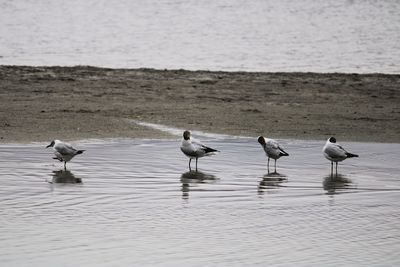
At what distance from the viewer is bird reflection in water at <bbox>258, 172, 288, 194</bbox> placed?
1386 centimetres

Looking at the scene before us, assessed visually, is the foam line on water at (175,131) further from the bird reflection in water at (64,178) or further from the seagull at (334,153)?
the bird reflection in water at (64,178)

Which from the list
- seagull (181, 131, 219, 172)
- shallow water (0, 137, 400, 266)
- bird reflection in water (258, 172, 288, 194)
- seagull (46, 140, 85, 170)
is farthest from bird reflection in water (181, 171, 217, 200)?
seagull (46, 140, 85, 170)

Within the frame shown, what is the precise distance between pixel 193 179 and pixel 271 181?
52.2 inches

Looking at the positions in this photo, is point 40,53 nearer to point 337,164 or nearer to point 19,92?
point 19,92

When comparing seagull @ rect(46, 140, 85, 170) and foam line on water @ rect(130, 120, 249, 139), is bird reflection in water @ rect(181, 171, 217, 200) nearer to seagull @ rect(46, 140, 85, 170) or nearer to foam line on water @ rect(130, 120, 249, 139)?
seagull @ rect(46, 140, 85, 170)

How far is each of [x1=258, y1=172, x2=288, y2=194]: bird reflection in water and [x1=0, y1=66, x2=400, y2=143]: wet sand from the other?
190 inches

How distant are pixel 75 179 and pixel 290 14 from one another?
61.3m

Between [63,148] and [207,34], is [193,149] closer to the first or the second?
[63,148]

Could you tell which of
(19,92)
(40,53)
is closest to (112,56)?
(40,53)

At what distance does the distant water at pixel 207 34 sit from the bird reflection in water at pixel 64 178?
21.0m

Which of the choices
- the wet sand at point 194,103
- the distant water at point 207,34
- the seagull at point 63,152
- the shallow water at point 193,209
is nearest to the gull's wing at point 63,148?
the seagull at point 63,152

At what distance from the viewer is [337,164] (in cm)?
1633

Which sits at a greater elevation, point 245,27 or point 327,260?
point 245,27

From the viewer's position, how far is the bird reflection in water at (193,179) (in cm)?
1388
